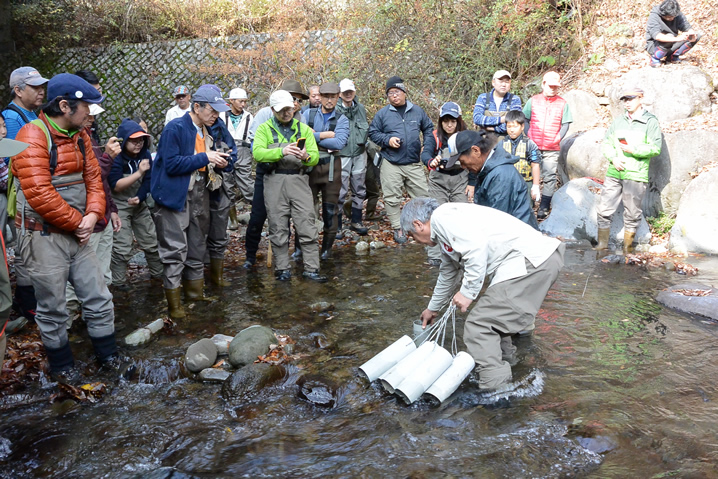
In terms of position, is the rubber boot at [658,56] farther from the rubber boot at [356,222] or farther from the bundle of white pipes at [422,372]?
the bundle of white pipes at [422,372]

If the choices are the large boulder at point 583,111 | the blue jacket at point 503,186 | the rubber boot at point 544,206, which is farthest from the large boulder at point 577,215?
the blue jacket at point 503,186

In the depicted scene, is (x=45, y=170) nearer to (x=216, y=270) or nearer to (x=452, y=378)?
(x=216, y=270)

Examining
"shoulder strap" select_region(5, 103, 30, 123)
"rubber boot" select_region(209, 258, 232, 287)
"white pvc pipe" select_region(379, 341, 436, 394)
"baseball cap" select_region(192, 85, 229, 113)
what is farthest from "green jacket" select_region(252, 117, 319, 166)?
"white pvc pipe" select_region(379, 341, 436, 394)

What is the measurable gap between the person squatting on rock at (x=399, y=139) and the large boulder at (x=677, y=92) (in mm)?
4899

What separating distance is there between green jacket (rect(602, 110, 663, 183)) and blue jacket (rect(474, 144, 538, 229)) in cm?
400

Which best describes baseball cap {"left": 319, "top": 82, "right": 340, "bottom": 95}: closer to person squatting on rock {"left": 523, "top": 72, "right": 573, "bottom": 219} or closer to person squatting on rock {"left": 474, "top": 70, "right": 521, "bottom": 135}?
person squatting on rock {"left": 474, "top": 70, "right": 521, "bottom": 135}

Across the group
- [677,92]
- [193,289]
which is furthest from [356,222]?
[677,92]

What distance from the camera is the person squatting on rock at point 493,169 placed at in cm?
510

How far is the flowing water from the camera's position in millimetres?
3650

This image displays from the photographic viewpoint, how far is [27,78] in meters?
5.66

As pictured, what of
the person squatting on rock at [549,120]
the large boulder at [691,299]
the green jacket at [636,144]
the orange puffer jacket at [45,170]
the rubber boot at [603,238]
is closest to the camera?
the orange puffer jacket at [45,170]

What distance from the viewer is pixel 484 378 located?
435 cm

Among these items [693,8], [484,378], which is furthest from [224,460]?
[693,8]

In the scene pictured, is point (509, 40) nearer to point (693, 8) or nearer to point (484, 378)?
point (693, 8)
